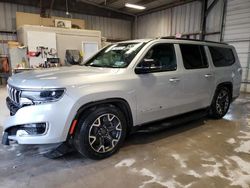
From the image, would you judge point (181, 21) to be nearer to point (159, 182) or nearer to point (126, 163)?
point (126, 163)

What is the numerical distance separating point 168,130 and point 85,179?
198 cm

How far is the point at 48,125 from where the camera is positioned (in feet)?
7.16

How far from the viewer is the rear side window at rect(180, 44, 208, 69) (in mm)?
3429

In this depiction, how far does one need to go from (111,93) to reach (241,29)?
8.72 meters

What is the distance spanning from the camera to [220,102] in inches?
171

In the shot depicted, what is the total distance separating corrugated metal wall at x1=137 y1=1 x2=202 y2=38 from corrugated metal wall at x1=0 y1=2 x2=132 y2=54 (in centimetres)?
123

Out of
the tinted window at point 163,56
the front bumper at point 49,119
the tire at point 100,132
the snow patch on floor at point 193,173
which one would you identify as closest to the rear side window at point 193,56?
the tinted window at point 163,56

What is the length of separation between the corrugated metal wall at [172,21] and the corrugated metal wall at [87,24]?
1.23 meters

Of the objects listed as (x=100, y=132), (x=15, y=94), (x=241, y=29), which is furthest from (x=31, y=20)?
(x=241, y=29)

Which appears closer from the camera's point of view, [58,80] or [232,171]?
[58,80]

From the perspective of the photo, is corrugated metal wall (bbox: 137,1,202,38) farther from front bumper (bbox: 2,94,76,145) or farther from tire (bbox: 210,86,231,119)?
front bumper (bbox: 2,94,76,145)

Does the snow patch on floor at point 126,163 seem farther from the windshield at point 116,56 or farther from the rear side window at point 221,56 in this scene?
the rear side window at point 221,56

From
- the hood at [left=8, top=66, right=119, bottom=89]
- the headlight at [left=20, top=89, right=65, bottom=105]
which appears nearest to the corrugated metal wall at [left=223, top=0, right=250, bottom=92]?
the hood at [left=8, top=66, right=119, bottom=89]

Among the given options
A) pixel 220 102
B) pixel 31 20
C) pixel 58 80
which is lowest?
pixel 220 102
